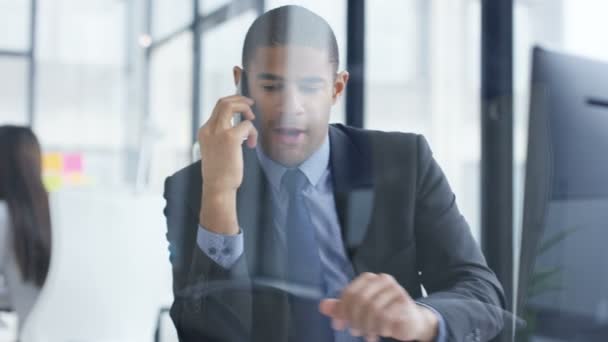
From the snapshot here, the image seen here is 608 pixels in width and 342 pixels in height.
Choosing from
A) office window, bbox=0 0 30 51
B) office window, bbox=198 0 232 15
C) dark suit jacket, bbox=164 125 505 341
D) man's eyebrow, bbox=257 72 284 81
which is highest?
office window, bbox=198 0 232 15

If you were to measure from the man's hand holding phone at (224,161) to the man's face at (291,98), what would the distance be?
0.01 metres

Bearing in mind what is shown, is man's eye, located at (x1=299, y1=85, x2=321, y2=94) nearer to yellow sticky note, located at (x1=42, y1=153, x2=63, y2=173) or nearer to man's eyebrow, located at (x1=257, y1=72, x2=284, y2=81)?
man's eyebrow, located at (x1=257, y1=72, x2=284, y2=81)

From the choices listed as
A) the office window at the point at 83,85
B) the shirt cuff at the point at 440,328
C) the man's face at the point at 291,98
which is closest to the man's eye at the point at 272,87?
the man's face at the point at 291,98

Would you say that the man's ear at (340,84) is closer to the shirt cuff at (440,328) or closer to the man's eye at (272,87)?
the man's eye at (272,87)

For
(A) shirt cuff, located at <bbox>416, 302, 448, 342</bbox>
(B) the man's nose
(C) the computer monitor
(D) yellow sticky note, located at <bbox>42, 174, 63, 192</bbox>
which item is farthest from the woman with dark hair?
(C) the computer monitor

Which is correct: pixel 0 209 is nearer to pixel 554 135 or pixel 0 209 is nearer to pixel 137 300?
pixel 137 300

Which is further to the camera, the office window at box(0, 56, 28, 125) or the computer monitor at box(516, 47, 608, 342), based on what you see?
the computer monitor at box(516, 47, 608, 342)

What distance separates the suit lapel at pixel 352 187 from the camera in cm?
55

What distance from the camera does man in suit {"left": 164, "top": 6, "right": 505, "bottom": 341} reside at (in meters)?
0.53

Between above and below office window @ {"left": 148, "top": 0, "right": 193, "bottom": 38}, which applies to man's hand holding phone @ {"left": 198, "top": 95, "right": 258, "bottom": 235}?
below

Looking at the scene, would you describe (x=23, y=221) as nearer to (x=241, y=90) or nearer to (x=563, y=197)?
(x=241, y=90)

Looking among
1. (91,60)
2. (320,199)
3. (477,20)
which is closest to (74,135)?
(91,60)

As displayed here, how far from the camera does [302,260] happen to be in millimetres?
548

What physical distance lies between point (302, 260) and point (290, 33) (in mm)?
202
